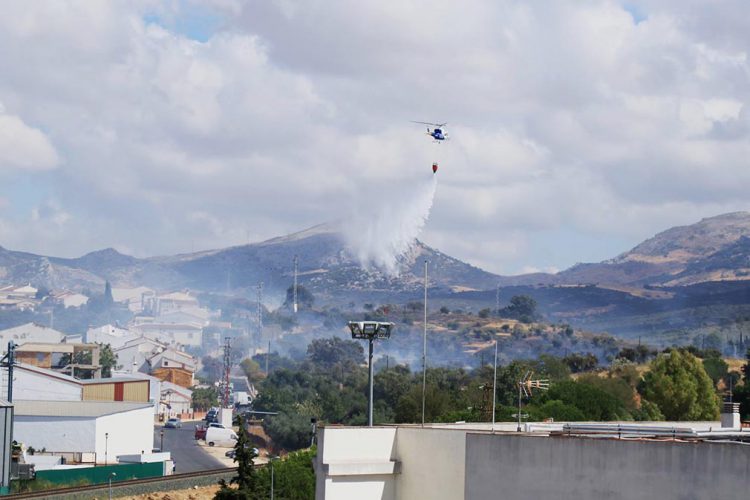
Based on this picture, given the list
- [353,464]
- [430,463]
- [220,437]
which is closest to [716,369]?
[220,437]

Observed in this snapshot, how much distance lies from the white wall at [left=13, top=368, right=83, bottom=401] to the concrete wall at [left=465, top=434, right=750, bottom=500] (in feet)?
292

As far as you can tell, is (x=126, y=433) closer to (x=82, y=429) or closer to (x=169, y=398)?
(x=82, y=429)

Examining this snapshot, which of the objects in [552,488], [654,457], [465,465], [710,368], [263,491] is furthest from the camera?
[710,368]

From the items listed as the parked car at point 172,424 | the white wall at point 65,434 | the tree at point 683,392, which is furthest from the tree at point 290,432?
the tree at point 683,392

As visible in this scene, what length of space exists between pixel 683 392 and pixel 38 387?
54.8 metres

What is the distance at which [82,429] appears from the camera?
98.7 metres

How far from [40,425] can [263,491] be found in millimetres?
46492

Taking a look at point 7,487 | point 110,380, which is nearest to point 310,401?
point 110,380

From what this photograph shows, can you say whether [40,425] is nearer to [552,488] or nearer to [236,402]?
[552,488]

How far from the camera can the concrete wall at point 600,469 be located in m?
26.3

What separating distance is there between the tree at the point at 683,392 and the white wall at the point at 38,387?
5055cm

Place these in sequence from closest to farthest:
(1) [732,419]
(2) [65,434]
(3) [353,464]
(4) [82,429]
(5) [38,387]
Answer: (3) [353,464]
(1) [732,419]
(4) [82,429]
(2) [65,434]
(5) [38,387]

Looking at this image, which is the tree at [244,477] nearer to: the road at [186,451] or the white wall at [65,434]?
the road at [186,451]

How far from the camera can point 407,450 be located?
3359 centimetres
